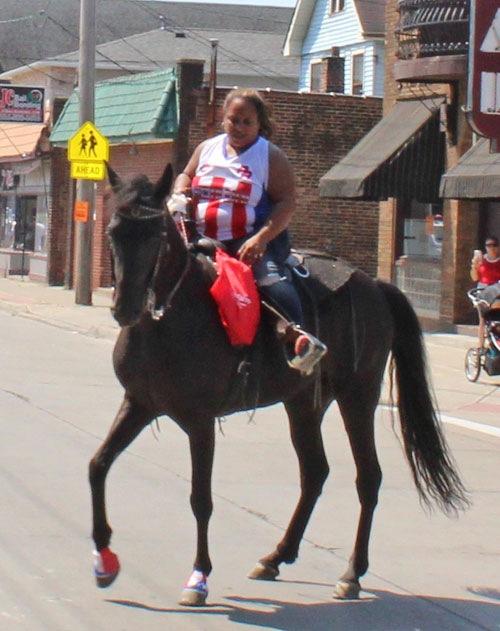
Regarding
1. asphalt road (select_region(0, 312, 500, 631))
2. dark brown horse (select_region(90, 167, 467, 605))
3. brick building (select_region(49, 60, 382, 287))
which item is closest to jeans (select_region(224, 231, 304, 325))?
dark brown horse (select_region(90, 167, 467, 605))

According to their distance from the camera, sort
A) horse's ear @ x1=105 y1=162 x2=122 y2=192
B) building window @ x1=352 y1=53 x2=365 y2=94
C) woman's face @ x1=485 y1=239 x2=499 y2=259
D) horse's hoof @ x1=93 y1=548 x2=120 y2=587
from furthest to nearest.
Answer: building window @ x1=352 y1=53 x2=365 y2=94 → woman's face @ x1=485 y1=239 x2=499 y2=259 → horse's hoof @ x1=93 y1=548 x2=120 y2=587 → horse's ear @ x1=105 y1=162 x2=122 y2=192

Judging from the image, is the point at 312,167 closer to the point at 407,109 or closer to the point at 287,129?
the point at 287,129

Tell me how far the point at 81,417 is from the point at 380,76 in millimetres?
26061

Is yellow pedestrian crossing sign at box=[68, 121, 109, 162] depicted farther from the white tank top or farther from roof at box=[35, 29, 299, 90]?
the white tank top

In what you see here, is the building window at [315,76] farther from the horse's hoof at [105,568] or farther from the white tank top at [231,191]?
the horse's hoof at [105,568]

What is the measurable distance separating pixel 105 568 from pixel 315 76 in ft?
115

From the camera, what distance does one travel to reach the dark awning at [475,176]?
17969 mm

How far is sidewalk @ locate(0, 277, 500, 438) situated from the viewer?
13812mm

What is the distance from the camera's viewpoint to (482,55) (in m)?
13.9

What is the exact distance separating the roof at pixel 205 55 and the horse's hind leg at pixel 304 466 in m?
36.8

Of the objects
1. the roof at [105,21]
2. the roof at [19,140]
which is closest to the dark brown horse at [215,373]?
the roof at [19,140]

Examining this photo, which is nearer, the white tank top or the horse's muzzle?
the horse's muzzle

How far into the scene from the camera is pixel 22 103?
3356cm

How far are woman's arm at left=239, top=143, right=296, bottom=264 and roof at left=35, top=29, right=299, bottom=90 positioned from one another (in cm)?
A: 3685
